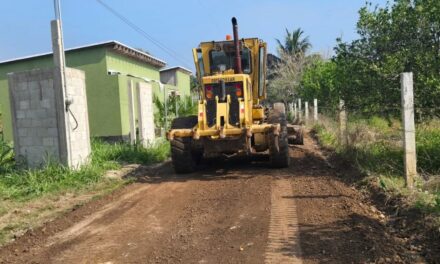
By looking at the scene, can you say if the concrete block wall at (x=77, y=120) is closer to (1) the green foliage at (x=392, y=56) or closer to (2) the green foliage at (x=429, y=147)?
(1) the green foliage at (x=392, y=56)

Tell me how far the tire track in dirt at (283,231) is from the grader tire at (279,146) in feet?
6.36

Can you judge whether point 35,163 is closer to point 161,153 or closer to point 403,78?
point 161,153

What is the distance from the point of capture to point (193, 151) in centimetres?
1065

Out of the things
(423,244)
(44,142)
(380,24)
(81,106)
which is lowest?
(423,244)

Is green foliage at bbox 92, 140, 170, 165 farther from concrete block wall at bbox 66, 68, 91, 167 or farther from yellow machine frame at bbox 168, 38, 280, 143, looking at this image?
yellow machine frame at bbox 168, 38, 280, 143

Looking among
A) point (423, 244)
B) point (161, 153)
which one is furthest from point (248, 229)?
point (161, 153)

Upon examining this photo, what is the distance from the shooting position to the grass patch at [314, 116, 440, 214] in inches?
257

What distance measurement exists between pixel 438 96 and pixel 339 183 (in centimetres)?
234

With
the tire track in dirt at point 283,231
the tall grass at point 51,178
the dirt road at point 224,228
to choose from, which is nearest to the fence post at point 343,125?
the dirt road at point 224,228

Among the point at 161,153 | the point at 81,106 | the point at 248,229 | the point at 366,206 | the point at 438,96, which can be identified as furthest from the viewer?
the point at 161,153

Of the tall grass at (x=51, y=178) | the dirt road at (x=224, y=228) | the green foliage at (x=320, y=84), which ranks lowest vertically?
the dirt road at (x=224, y=228)

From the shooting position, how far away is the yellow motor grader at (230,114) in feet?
32.0

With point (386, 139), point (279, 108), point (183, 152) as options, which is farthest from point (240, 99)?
point (386, 139)

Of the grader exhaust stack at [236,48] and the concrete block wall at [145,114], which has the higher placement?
the grader exhaust stack at [236,48]
